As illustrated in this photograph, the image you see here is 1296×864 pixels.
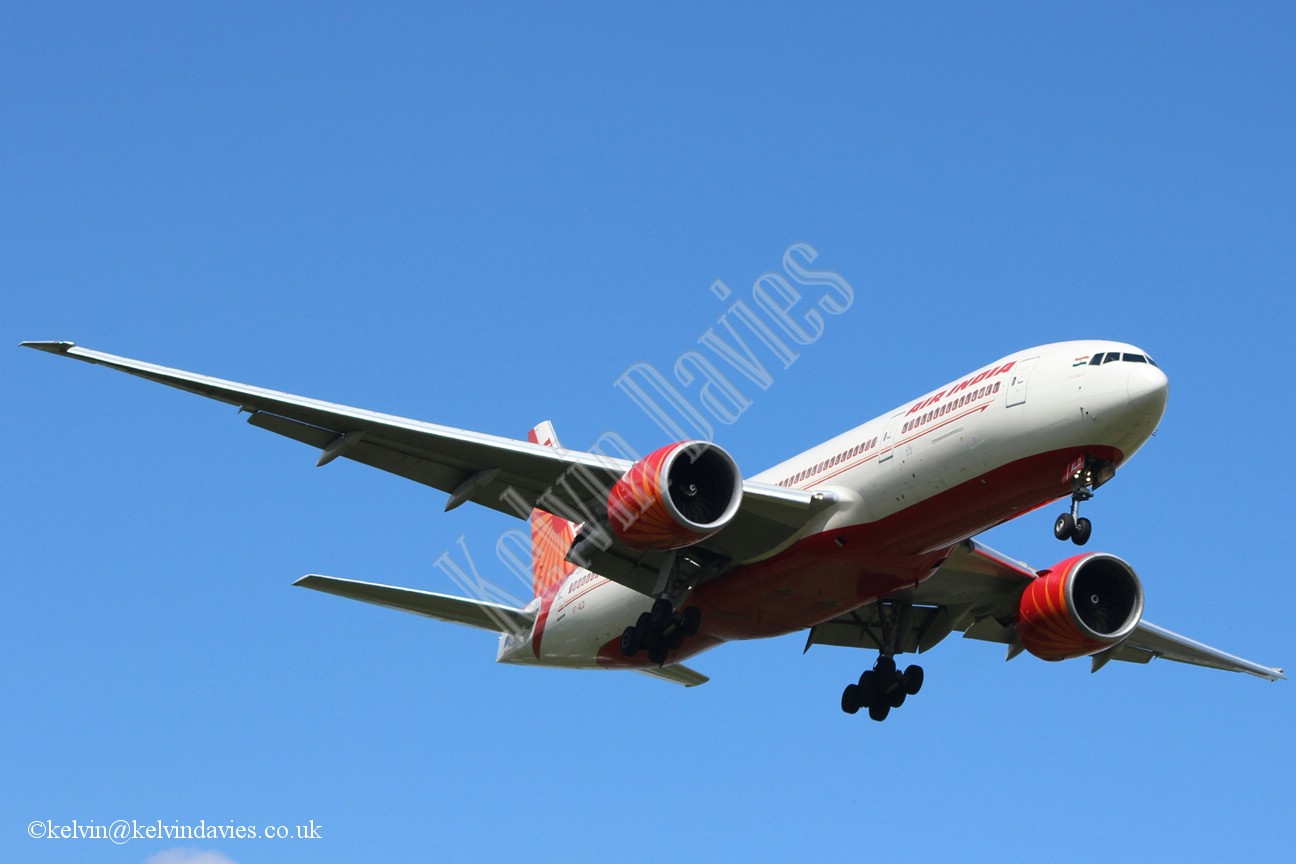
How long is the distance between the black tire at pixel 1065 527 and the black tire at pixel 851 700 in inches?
315

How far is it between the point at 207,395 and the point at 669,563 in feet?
27.2

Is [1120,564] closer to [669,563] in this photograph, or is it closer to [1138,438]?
[1138,438]

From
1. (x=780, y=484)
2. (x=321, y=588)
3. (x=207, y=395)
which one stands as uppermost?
(x=780, y=484)

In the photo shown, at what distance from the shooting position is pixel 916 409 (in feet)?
82.4

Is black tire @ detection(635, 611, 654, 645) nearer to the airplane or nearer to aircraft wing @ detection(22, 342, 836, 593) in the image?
the airplane

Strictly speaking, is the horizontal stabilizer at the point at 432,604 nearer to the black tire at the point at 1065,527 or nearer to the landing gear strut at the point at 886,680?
the landing gear strut at the point at 886,680

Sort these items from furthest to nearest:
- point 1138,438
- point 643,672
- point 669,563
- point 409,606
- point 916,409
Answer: point 643,672 < point 409,606 < point 669,563 < point 916,409 < point 1138,438

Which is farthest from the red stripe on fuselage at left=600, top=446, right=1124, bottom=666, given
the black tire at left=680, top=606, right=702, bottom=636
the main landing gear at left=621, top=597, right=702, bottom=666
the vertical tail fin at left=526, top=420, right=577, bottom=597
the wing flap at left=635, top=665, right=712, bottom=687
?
the vertical tail fin at left=526, top=420, right=577, bottom=597

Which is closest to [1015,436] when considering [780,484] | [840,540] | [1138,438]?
[1138,438]

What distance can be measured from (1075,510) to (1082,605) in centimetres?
663

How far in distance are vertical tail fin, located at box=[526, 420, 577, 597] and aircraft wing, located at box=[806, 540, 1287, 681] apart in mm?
5330

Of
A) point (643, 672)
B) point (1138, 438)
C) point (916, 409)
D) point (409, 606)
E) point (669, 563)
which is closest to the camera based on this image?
point (1138, 438)

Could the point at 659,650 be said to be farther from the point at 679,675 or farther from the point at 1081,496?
the point at 1081,496

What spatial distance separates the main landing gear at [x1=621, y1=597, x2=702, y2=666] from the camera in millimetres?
27138
